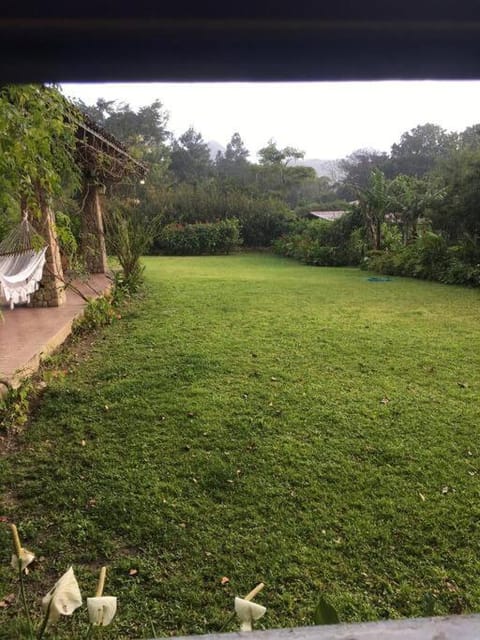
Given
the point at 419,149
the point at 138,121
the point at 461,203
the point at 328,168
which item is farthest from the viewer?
the point at 328,168

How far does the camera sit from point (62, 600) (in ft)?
2.23

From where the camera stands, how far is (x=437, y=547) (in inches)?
78.7

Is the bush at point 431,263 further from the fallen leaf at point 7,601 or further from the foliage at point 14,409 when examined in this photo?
the fallen leaf at point 7,601

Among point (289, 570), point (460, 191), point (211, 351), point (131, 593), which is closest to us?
point (131, 593)

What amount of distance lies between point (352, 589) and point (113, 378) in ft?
8.43

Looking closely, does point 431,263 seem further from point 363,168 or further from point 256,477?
point 363,168

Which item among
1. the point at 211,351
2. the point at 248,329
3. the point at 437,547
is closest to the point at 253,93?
the point at 437,547

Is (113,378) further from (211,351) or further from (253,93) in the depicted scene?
(253,93)

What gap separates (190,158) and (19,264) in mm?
29050

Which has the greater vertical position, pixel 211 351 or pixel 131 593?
pixel 211 351

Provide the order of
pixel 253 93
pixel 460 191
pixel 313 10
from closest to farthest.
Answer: pixel 313 10
pixel 253 93
pixel 460 191

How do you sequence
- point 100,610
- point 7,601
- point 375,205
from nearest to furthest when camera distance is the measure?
point 100,610 → point 7,601 → point 375,205

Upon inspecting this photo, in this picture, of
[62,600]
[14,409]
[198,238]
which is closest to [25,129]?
[14,409]

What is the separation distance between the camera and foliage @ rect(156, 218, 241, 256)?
1653cm
